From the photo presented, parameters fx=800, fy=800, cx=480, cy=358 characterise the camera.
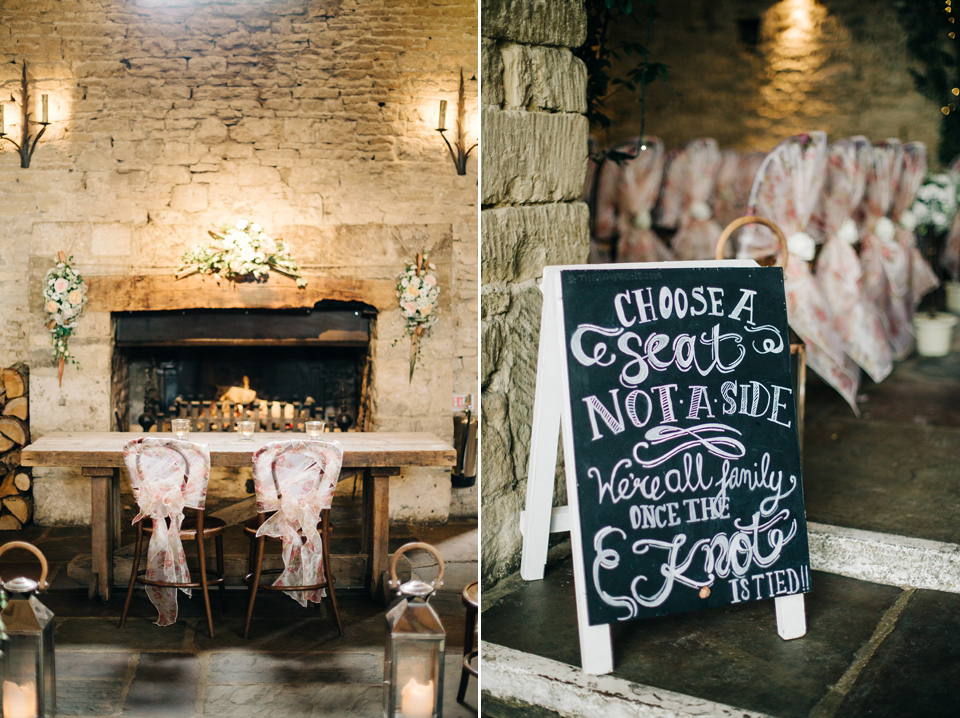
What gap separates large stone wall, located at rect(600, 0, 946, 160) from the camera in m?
5.75

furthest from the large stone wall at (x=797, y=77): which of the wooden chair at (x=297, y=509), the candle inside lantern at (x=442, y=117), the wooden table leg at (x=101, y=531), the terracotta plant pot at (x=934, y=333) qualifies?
the wooden table leg at (x=101, y=531)

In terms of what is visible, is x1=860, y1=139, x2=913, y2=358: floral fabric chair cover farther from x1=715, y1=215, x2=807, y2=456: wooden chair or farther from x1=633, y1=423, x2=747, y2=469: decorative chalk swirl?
x1=633, y1=423, x2=747, y2=469: decorative chalk swirl

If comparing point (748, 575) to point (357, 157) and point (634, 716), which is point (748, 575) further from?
point (357, 157)

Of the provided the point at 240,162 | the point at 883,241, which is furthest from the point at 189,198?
the point at 883,241

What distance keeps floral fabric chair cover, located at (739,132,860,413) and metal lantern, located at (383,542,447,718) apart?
2.05 metres

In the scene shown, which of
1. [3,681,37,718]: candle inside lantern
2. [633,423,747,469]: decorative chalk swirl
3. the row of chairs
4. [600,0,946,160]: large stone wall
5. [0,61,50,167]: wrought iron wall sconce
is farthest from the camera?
[600,0,946,160]: large stone wall

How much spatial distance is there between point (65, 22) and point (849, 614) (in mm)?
3206

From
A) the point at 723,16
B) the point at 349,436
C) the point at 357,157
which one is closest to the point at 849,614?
the point at 349,436

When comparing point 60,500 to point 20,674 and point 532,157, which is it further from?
point 532,157

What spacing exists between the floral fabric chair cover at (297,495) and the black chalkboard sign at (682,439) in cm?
148

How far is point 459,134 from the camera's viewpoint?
3.95m

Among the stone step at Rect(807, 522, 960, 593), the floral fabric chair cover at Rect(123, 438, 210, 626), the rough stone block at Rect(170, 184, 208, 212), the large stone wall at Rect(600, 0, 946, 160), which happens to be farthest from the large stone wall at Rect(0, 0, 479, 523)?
the large stone wall at Rect(600, 0, 946, 160)

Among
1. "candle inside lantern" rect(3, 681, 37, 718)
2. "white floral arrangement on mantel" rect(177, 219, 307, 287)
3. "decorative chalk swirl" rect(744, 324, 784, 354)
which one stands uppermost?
"white floral arrangement on mantel" rect(177, 219, 307, 287)

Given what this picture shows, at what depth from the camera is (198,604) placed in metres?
3.36
